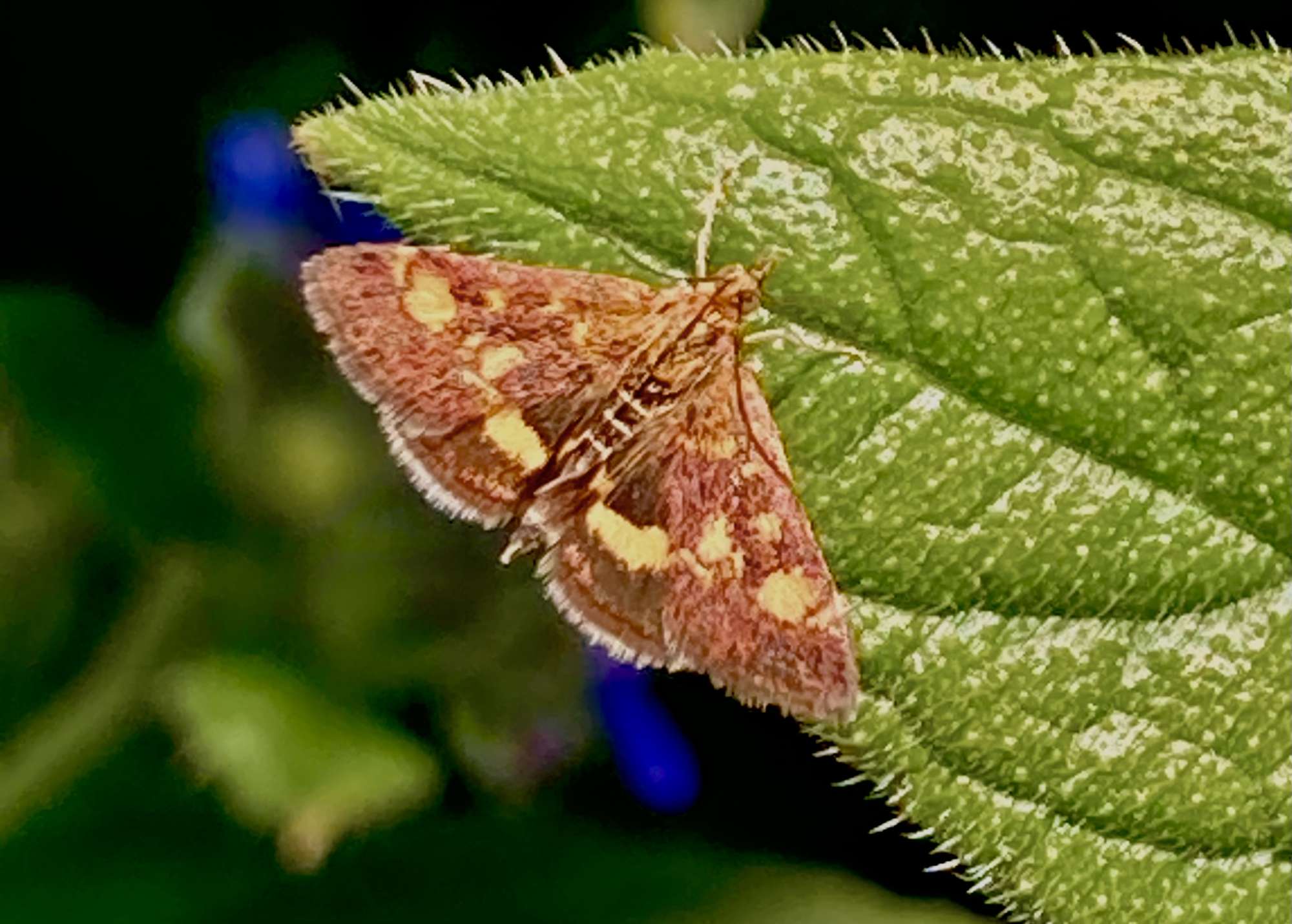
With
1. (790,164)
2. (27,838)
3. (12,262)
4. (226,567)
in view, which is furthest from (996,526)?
(12,262)

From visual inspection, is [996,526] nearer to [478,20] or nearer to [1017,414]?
[1017,414]

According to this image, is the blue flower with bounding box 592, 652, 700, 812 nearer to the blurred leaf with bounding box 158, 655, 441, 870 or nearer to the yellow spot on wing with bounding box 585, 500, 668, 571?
the blurred leaf with bounding box 158, 655, 441, 870

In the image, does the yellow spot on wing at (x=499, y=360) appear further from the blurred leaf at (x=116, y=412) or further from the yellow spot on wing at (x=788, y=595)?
the blurred leaf at (x=116, y=412)

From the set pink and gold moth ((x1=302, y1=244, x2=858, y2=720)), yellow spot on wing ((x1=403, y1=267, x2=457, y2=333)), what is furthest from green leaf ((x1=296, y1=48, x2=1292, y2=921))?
yellow spot on wing ((x1=403, y1=267, x2=457, y2=333))

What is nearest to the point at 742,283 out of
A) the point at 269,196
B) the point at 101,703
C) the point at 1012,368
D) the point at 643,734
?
the point at 1012,368

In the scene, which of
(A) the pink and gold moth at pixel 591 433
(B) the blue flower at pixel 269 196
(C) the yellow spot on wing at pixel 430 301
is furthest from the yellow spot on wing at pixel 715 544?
(B) the blue flower at pixel 269 196

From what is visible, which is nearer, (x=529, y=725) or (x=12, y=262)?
(x=529, y=725)
